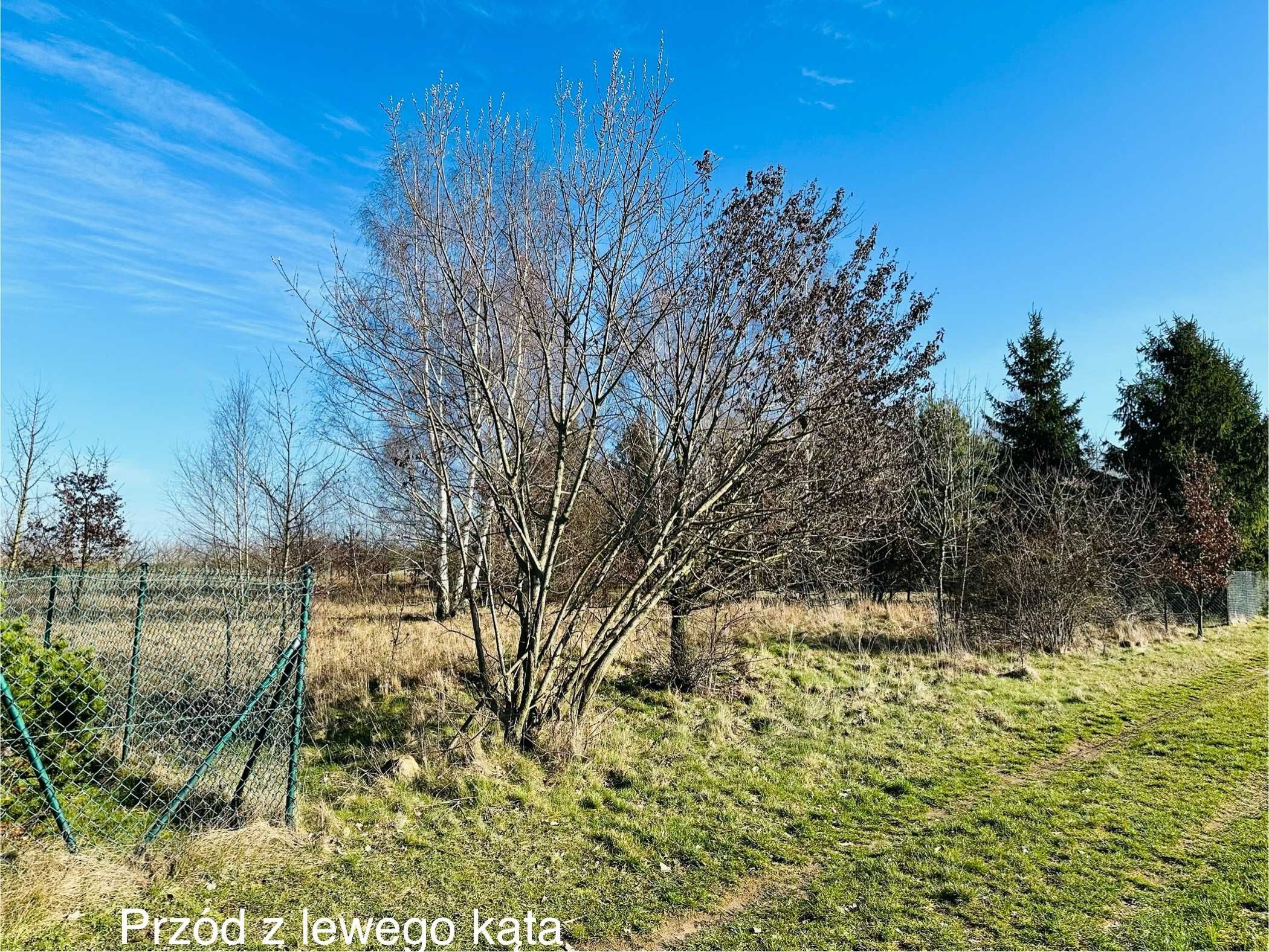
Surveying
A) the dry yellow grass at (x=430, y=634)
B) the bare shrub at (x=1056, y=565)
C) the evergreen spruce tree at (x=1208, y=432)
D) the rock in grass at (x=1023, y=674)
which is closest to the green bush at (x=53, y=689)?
the dry yellow grass at (x=430, y=634)

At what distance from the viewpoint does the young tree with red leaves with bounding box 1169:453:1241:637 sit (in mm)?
18703

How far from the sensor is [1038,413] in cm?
2386

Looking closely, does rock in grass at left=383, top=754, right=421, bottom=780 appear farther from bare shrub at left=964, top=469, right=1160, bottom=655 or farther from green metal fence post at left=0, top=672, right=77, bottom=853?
bare shrub at left=964, top=469, right=1160, bottom=655

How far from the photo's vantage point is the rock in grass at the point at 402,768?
6.05m

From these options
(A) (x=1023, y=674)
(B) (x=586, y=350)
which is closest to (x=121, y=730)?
(B) (x=586, y=350)


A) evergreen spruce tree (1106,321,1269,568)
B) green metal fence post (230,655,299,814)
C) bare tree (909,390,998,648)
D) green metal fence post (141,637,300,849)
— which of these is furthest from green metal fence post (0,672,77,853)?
evergreen spruce tree (1106,321,1269,568)

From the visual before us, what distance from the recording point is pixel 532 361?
870 centimetres

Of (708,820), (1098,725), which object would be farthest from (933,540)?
(708,820)

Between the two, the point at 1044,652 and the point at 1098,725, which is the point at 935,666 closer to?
the point at 1098,725

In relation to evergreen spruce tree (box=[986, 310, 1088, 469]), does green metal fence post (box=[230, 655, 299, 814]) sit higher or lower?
lower

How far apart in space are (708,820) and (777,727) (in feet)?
9.11

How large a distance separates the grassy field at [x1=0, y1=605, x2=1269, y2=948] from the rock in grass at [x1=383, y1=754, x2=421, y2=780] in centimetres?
10

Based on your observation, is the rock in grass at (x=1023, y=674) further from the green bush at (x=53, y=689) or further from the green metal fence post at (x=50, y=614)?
the green metal fence post at (x=50, y=614)

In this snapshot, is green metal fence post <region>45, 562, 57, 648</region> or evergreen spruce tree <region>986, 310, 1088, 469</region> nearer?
green metal fence post <region>45, 562, 57, 648</region>
